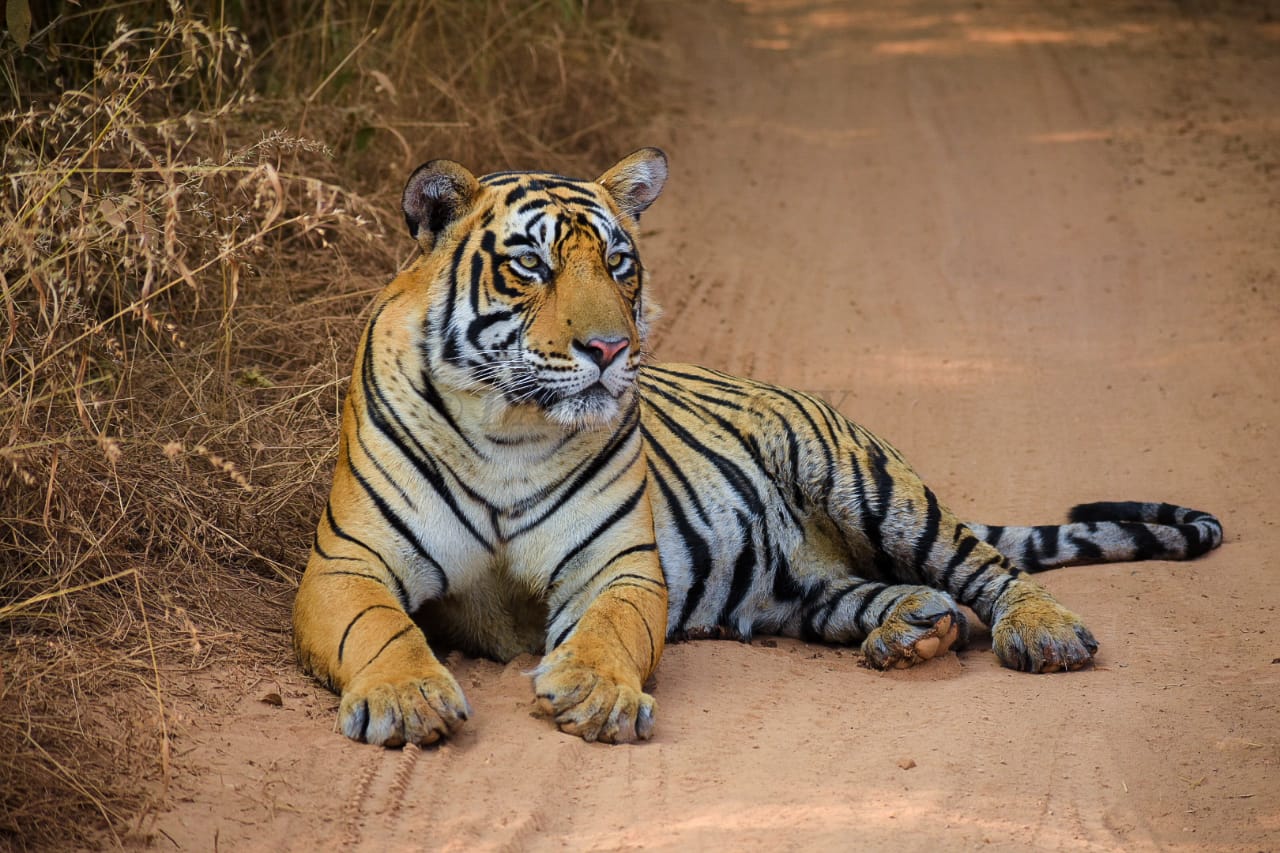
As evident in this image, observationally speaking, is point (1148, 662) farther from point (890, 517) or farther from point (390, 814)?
point (390, 814)

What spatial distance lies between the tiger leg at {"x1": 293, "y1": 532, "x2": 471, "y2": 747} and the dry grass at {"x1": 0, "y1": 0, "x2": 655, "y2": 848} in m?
0.32

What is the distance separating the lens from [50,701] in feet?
10.9

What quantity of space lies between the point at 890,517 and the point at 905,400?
88.5 inches

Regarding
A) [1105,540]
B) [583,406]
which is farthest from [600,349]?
[1105,540]

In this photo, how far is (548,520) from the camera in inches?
159

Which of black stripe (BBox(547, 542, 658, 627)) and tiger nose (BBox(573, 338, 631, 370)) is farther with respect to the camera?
black stripe (BBox(547, 542, 658, 627))

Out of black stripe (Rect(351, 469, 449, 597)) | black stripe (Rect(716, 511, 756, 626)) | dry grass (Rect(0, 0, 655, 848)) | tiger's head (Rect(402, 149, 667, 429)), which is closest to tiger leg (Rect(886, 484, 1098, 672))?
black stripe (Rect(716, 511, 756, 626))

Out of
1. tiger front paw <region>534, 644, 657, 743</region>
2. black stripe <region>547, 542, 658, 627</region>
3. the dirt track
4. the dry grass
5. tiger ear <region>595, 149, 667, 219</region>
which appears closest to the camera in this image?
the dirt track

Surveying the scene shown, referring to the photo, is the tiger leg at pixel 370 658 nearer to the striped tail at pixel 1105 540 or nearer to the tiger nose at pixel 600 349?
the tiger nose at pixel 600 349

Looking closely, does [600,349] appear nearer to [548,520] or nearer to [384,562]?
[548,520]

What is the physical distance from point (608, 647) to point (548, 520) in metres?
0.47

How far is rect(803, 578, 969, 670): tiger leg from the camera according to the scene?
4.41 meters

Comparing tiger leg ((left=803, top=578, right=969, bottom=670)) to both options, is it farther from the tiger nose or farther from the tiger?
the tiger nose

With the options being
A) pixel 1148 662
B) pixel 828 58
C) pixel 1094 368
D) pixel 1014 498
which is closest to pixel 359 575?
pixel 1148 662
